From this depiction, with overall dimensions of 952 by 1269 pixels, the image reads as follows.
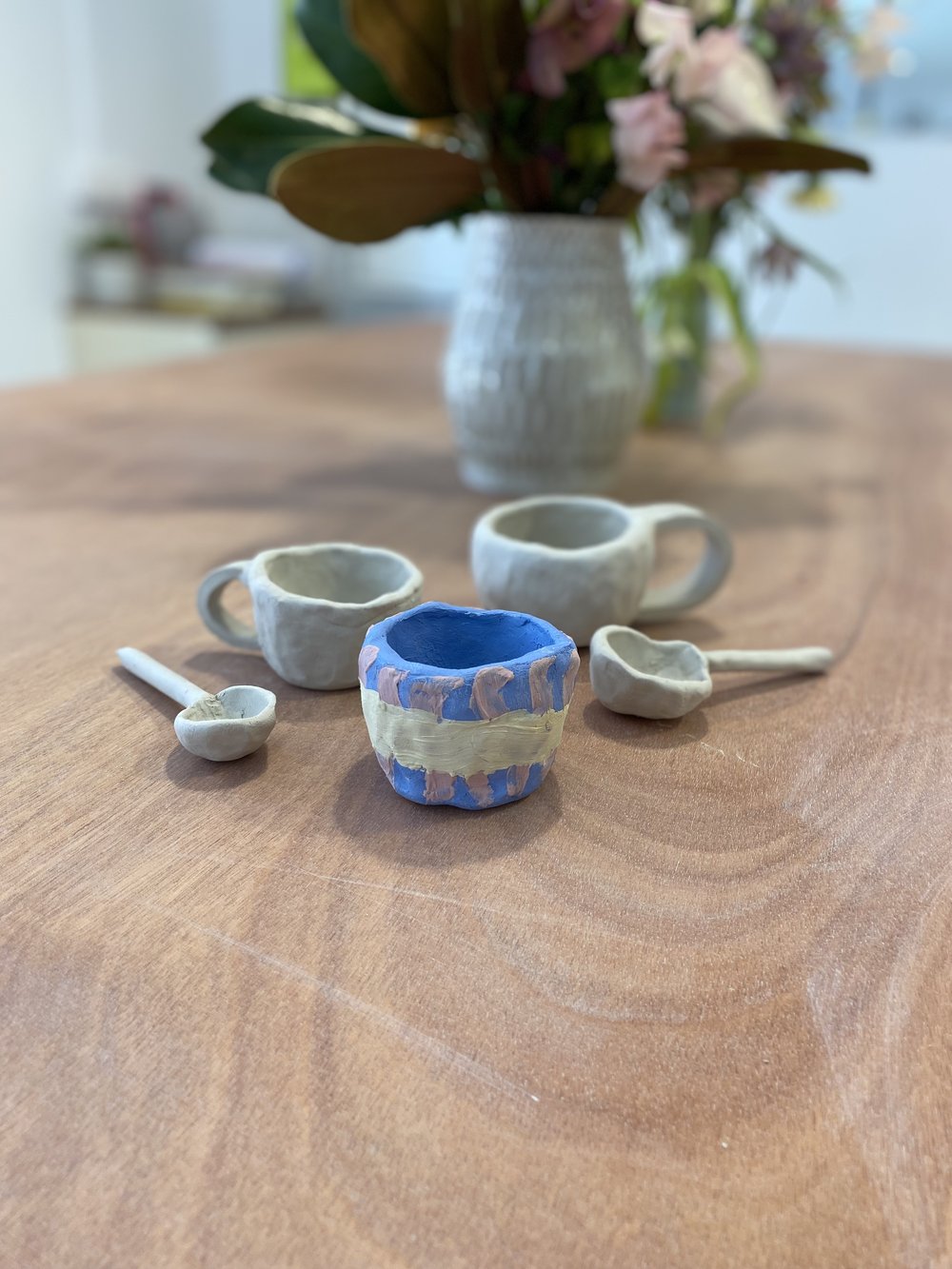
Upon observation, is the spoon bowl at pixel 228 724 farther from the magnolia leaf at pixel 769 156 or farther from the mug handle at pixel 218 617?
the magnolia leaf at pixel 769 156

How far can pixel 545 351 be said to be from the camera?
2.68 feet

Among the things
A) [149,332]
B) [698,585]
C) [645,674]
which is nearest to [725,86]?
[698,585]

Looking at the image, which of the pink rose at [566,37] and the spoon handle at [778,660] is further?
the pink rose at [566,37]

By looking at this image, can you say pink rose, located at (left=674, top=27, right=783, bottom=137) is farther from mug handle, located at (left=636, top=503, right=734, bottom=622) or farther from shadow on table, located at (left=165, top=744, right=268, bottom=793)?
shadow on table, located at (left=165, top=744, right=268, bottom=793)

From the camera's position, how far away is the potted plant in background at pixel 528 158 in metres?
0.71

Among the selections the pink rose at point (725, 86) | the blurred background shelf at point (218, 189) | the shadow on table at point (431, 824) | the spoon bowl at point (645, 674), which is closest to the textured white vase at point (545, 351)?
the pink rose at point (725, 86)

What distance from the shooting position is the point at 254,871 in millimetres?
393

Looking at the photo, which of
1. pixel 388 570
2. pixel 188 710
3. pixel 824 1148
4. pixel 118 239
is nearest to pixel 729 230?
pixel 388 570

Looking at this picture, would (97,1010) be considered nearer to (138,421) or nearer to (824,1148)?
(824,1148)

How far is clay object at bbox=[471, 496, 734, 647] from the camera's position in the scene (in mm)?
535

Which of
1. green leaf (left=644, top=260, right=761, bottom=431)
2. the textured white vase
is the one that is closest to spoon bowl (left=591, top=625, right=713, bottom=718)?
the textured white vase

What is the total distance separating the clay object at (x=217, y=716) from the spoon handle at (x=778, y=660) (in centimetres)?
22

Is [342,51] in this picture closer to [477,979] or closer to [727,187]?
[727,187]

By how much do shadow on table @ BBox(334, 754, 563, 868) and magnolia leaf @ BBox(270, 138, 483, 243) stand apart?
41 centimetres
